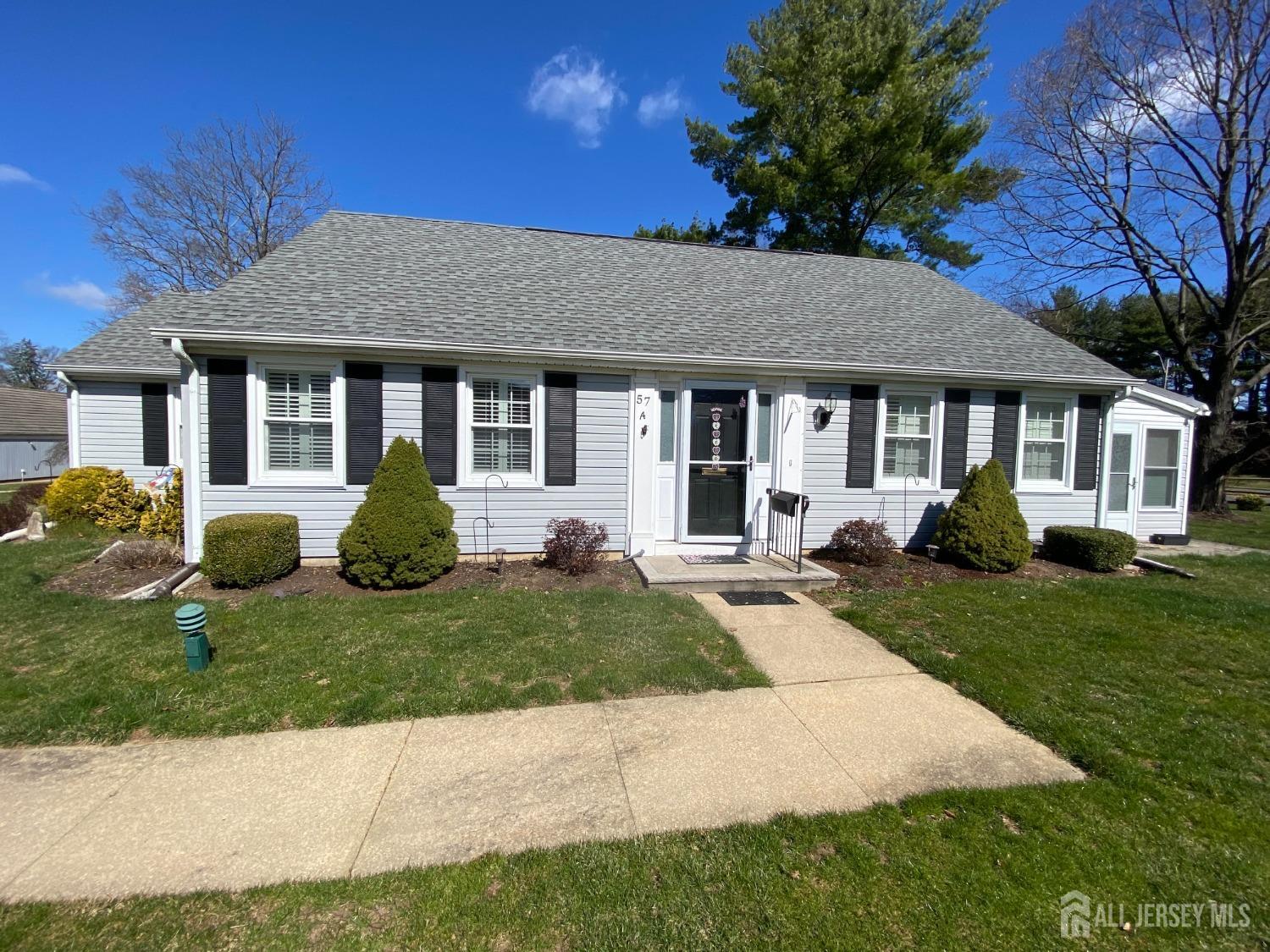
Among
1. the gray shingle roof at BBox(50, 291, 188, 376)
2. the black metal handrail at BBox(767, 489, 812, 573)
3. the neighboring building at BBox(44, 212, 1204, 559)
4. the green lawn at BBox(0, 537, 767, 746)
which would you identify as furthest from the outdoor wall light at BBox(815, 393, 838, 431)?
the gray shingle roof at BBox(50, 291, 188, 376)

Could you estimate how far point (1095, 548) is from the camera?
7797 mm

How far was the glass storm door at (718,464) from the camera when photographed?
7438mm

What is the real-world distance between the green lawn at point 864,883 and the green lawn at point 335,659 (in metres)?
1.44

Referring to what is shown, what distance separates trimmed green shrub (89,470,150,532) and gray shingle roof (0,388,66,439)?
25.8m

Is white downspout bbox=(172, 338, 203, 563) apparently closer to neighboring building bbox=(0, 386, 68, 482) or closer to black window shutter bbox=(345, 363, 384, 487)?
black window shutter bbox=(345, 363, 384, 487)

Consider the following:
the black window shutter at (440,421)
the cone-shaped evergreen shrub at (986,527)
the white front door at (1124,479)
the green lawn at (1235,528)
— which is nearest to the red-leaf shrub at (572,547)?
the black window shutter at (440,421)

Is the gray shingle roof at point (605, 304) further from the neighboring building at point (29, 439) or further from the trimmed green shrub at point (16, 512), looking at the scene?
the neighboring building at point (29, 439)

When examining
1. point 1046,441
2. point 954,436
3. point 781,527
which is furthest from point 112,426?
point 1046,441

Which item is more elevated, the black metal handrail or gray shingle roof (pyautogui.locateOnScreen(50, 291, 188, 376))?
gray shingle roof (pyautogui.locateOnScreen(50, 291, 188, 376))

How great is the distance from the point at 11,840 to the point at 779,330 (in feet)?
28.4

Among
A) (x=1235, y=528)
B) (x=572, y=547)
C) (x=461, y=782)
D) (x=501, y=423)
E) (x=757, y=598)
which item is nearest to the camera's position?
(x=461, y=782)

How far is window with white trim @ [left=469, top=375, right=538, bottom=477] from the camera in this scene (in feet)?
23.2

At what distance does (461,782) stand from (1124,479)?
12.8 metres

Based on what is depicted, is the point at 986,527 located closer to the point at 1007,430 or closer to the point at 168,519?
the point at 1007,430
